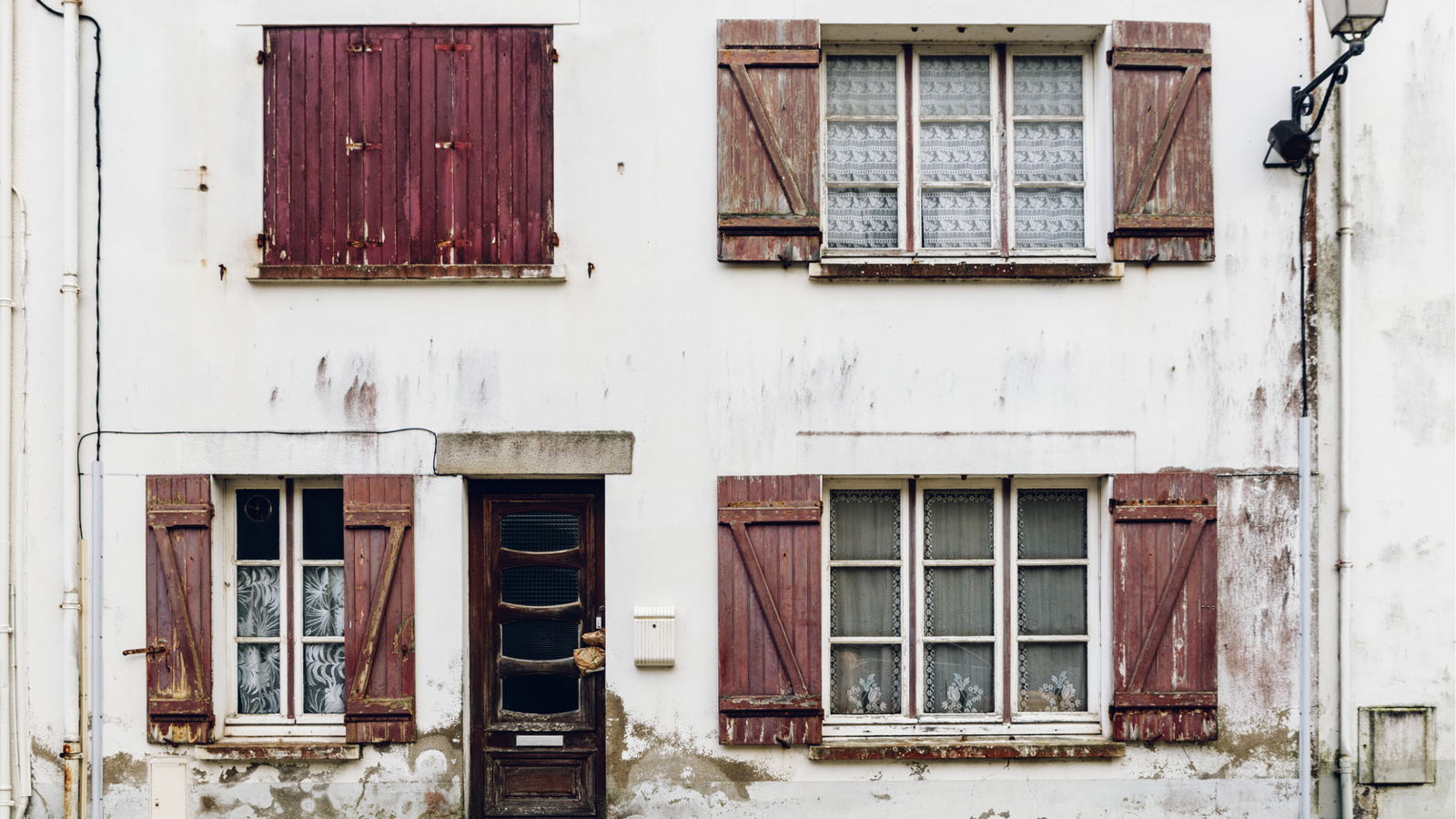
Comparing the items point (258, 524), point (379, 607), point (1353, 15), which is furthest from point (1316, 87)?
point (258, 524)

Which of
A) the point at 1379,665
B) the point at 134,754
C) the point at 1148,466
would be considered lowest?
the point at 134,754

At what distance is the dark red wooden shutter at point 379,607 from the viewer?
5.26 m

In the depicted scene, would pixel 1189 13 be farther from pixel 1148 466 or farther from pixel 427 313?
pixel 427 313

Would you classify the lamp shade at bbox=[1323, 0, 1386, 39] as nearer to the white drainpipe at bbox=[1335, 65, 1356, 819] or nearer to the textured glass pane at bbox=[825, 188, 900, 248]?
the white drainpipe at bbox=[1335, 65, 1356, 819]

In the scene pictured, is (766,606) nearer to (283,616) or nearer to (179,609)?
(283,616)

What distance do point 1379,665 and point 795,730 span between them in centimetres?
317

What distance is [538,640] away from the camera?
557 cm

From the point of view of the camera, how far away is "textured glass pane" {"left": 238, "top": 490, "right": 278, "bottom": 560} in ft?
18.0

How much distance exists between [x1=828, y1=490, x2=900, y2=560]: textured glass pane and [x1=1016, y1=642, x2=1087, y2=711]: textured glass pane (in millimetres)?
954

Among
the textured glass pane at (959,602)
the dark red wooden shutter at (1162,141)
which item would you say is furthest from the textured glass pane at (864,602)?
the dark red wooden shutter at (1162,141)

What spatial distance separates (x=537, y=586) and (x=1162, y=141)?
13.7 ft

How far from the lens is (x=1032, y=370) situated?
5375mm

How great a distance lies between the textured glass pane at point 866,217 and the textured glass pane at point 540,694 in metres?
2.89

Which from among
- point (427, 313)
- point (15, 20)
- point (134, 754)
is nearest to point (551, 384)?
point (427, 313)
